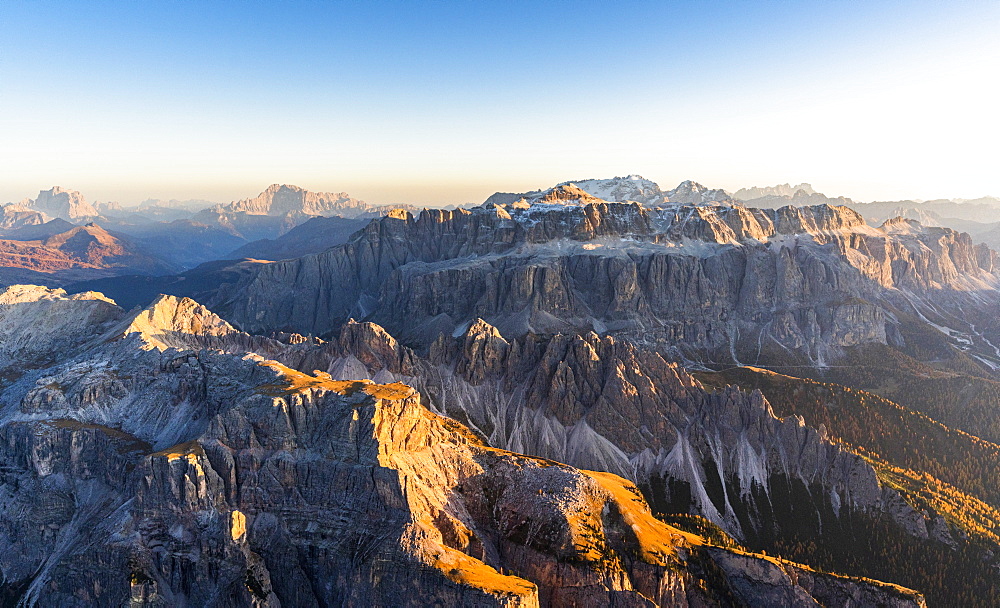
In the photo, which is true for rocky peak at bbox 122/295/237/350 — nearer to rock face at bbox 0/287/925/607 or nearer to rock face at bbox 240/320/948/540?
rock face at bbox 240/320/948/540

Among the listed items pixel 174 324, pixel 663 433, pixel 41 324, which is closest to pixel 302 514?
pixel 174 324

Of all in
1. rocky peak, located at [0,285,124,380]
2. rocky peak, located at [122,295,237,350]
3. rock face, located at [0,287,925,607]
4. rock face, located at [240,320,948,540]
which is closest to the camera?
rock face, located at [0,287,925,607]

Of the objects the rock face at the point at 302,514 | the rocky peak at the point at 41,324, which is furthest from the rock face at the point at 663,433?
the rock face at the point at 302,514

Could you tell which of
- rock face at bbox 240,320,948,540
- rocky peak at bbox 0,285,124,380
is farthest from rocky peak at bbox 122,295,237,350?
rocky peak at bbox 0,285,124,380

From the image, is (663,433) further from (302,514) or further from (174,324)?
(174,324)

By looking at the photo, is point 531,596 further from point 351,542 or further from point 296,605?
point 296,605

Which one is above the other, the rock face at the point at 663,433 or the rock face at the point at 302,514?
the rock face at the point at 302,514

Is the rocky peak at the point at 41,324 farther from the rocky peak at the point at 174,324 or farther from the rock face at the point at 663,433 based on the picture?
the rock face at the point at 663,433

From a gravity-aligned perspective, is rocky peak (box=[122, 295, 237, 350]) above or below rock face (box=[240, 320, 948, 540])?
above

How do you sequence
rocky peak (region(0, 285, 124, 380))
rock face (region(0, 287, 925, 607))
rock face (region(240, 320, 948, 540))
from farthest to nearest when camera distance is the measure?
rock face (region(240, 320, 948, 540)) → rocky peak (region(0, 285, 124, 380)) → rock face (region(0, 287, 925, 607))

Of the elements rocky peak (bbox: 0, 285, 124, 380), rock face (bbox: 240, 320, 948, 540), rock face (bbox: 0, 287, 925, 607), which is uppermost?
rocky peak (bbox: 0, 285, 124, 380)
